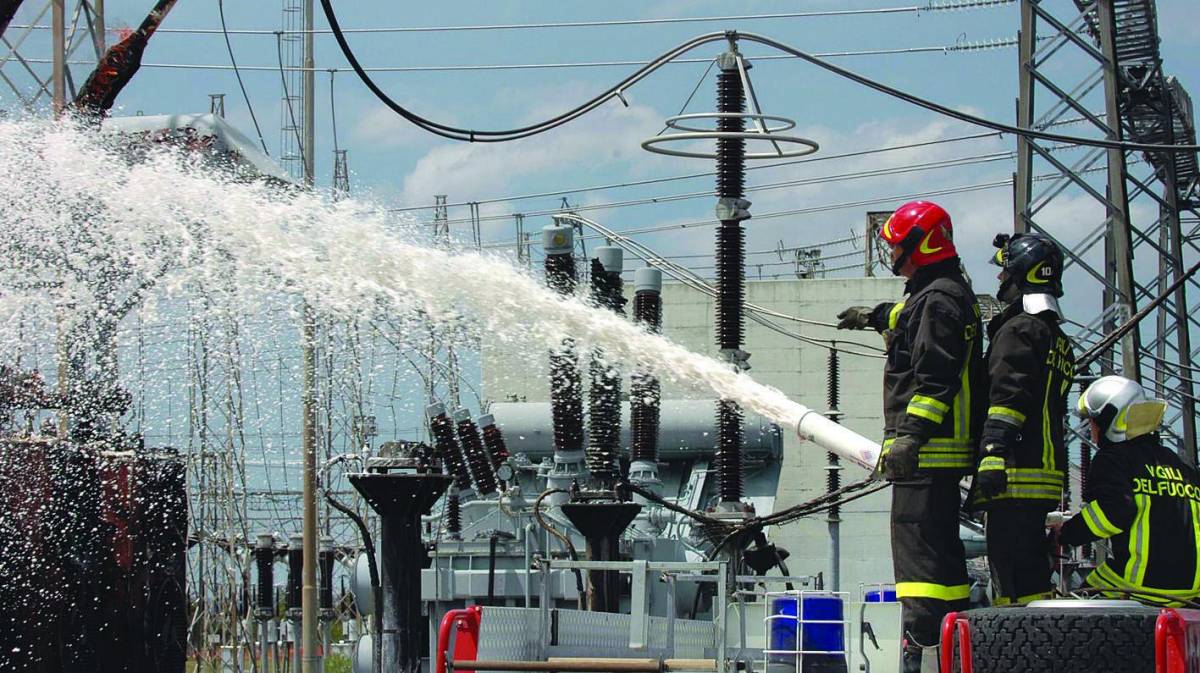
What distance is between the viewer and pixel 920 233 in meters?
8.46

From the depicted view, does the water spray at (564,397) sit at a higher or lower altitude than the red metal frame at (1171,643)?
higher

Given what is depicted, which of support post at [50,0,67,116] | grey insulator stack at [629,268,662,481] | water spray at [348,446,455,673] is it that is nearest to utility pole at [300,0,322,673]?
grey insulator stack at [629,268,662,481]

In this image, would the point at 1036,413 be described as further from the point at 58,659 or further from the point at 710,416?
the point at 710,416

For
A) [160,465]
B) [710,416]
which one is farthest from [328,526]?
[160,465]

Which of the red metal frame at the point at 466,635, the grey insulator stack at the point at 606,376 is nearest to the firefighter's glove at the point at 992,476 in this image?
the red metal frame at the point at 466,635

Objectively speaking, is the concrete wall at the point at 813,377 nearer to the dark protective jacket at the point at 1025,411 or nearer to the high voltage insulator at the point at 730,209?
the high voltage insulator at the point at 730,209

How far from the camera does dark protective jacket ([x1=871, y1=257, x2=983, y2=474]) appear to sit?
7988 mm

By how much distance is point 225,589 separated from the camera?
3606 centimetres

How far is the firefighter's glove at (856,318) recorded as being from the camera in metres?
8.86

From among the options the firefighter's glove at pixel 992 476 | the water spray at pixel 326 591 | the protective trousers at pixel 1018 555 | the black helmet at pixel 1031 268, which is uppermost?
the black helmet at pixel 1031 268

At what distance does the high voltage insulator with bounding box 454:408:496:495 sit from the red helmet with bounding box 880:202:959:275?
47.7ft

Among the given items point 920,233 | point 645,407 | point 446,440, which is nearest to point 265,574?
point 446,440

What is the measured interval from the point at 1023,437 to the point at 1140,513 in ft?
2.59

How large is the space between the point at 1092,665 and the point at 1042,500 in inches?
65.0
